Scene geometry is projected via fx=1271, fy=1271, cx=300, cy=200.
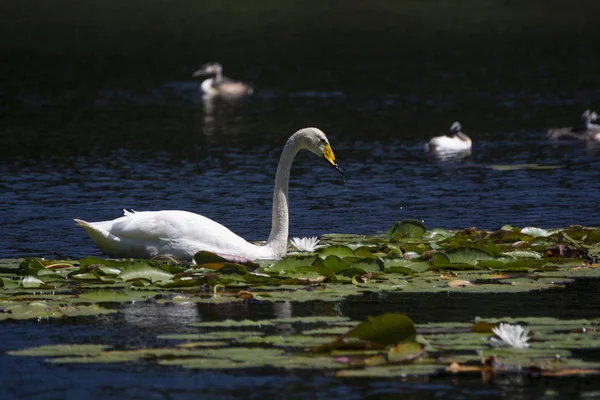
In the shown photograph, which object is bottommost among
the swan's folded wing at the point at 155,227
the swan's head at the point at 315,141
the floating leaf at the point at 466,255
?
the floating leaf at the point at 466,255

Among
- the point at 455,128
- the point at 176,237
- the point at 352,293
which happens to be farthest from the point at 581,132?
the point at 352,293

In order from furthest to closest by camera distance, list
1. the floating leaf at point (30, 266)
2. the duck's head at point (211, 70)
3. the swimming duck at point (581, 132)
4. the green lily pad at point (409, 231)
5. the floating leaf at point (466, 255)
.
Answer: the duck's head at point (211, 70), the swimming duck at point (581, 132), the green lily pad at point (409, 231), the floating leaf at point (466, 255), the floating leaf at point (30, 266)

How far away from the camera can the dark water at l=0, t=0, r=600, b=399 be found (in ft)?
29.7

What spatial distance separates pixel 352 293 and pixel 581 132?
15.8m

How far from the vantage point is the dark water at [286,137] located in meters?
9.06

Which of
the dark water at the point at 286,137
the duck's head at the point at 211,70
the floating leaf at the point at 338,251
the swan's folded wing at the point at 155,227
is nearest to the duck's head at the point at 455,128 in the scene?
the dark water at the point at 286,137

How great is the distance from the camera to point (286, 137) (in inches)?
996

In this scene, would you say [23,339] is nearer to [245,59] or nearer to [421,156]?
[421,156]

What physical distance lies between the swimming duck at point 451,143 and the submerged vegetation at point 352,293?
994cm

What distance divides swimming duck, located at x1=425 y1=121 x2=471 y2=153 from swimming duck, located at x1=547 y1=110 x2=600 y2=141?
188 cm

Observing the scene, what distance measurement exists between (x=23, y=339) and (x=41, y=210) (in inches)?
300

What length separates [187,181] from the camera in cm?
1958

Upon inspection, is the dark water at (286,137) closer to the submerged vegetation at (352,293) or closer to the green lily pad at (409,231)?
the submerged vegetation at (352,293)

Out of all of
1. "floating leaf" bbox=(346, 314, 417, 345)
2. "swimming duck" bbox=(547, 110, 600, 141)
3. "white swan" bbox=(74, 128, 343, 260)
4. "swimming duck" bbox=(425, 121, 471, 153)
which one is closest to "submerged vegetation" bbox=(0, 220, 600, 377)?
"floating leaf" bbox=(346, 314, 417, 345)
